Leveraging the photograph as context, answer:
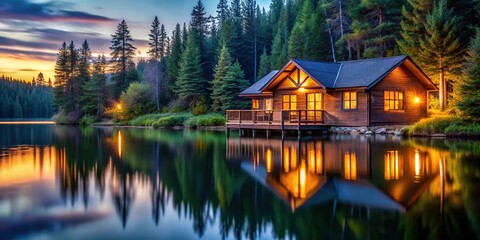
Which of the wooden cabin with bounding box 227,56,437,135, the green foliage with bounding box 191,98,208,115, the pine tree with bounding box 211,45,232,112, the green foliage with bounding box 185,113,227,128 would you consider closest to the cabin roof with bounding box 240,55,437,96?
the wooden cabin with bounding box 227,56,437,135

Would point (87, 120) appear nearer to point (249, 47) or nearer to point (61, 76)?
point (61, 76)

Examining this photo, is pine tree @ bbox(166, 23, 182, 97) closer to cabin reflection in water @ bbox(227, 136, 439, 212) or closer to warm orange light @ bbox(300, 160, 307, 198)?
cabin reflection in water @ bbox(227, 136, 439, 212)

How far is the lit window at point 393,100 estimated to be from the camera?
102 ft

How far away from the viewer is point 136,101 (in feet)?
193

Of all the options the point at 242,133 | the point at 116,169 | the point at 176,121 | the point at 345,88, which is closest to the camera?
the point at 116,169

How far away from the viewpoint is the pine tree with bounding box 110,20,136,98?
69188 mm

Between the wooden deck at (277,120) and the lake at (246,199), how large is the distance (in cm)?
1425

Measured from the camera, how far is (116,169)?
13789mm

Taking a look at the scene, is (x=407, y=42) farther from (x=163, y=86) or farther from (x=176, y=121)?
(x=163, y=86)

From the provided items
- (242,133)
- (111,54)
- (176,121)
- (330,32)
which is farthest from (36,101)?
(242,133)

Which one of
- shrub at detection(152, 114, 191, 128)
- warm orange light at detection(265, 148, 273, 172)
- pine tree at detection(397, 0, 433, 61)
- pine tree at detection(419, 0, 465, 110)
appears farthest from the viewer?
shrub at detection(152, 114, 191, 128)

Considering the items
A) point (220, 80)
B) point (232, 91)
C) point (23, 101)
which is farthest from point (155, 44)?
point (23, 101)

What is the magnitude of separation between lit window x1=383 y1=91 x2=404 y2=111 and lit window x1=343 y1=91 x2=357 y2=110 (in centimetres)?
212

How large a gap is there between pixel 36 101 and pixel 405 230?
14989 cm
